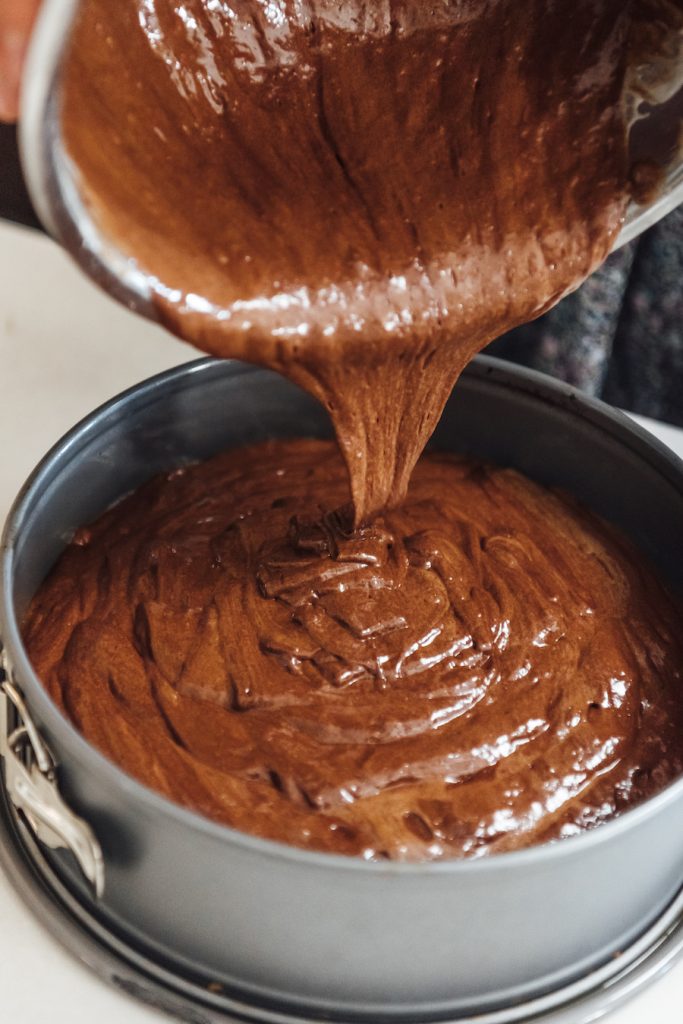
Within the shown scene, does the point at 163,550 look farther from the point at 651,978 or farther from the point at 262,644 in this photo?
the point at 651,978

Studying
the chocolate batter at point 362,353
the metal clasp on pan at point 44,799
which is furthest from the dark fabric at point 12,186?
the metal clasp on pan at point 44,799

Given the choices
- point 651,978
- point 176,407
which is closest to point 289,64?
point 176,407

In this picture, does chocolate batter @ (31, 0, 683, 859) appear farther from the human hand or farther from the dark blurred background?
the dark blurred background

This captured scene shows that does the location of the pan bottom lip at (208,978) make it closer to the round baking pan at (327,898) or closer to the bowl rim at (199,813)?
the round baking pan at (327,898)

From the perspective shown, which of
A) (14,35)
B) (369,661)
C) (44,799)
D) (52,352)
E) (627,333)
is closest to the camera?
(14,35)

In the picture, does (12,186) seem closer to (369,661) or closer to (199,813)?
(369,661)

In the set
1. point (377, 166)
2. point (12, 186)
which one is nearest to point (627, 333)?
point (377, 166)
